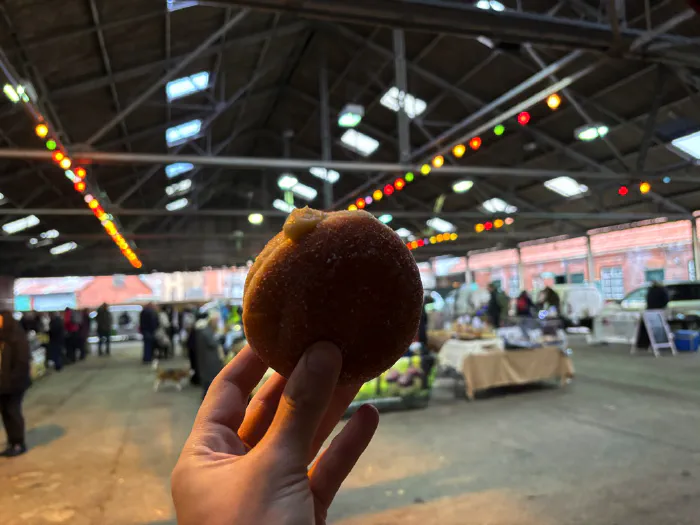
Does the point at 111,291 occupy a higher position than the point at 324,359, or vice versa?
the point at 111,291

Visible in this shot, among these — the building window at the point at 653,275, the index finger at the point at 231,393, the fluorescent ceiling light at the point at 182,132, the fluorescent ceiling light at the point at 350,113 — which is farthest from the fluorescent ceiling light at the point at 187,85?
the building window at the point at 653,275

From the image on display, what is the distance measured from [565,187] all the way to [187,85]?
12418mm

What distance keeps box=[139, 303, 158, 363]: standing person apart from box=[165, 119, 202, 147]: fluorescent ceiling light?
4749 millimetres

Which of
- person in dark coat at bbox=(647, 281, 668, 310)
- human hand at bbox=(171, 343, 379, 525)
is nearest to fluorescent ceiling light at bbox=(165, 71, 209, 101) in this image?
human hand at bbox=(171, 343, 379, 525)

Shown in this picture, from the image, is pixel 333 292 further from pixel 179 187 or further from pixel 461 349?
pixel 179 187

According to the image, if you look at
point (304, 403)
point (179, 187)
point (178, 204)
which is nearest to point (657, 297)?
point (304, 403)

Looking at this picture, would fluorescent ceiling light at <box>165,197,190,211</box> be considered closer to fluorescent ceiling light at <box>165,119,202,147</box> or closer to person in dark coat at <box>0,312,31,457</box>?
fluorescent ceiling light at <box>165,119,202,147</box>

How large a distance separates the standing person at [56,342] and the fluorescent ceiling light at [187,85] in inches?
272

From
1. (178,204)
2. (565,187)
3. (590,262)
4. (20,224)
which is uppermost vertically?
(178,204)

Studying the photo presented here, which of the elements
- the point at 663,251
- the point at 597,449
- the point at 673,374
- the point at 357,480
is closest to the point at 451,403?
the point at 597,449

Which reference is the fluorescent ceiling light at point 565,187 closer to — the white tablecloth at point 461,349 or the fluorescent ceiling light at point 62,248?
the white tablecloth at point 461,349

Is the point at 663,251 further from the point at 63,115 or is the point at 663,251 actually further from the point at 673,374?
the point at 63,115

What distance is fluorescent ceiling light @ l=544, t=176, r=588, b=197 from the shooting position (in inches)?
624

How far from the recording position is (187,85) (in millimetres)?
10102
